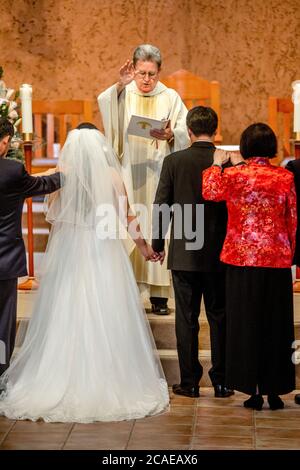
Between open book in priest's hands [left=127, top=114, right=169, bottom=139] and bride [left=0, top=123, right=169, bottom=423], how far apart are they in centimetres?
51

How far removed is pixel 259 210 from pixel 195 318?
2.52 ft

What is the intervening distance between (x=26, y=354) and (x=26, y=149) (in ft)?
6.02

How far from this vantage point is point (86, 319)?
15.9 feet

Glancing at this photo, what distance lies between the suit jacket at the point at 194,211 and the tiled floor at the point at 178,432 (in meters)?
0.79

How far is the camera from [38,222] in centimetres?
771

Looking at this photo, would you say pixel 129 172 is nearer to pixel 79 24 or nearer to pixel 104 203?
pixel 104 203

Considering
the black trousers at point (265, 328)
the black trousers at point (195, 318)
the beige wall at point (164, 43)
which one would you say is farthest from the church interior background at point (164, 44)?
the black trousers at point (265, 328)

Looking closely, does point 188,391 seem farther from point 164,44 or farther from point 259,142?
point 164,44

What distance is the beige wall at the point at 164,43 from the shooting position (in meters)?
8.52

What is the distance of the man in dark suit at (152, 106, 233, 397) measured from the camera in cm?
499

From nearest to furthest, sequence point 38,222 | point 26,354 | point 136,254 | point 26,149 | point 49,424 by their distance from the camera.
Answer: point 49,424
point 26,354
point 136,254
point 26,149
point 38,222

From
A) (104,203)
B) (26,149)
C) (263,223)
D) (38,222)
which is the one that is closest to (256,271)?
(263,223)

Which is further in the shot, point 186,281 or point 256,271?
point 186,281

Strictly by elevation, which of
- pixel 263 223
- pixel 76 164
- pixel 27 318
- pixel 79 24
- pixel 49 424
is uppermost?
pixel 79 24
